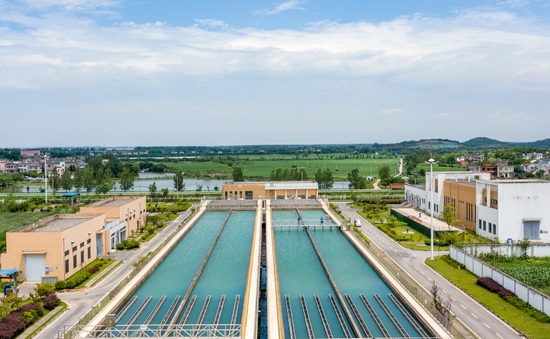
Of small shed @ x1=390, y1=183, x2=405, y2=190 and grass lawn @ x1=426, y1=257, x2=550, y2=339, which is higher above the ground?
small shed @ x1=390, y1=183, x2=405, y2=190

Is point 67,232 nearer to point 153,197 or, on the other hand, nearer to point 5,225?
point 5,225

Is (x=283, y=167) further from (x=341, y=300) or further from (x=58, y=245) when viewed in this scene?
(x=341, y=300)

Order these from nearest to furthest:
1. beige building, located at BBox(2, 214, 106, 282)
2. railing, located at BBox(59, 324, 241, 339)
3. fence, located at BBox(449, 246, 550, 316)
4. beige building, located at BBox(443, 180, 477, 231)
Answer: railing, located at BBox(59, 324, 241, 339), fence, located at BBox(449, 246, 550, 316), beige building, located at BBox(2, 214, 106, 282), beige building, located at BBox(443, 180, 477, 231)

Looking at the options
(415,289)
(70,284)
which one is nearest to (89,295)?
(70,284)

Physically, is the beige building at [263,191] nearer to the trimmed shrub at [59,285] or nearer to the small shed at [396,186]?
the small shed at [396,186]

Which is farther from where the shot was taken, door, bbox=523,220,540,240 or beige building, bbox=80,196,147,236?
beige building, bbox=80,196,147,236

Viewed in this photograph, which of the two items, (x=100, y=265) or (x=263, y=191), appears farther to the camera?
(x=263, y=191)

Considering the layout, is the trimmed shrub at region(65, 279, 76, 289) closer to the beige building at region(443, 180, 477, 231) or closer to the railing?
the railing

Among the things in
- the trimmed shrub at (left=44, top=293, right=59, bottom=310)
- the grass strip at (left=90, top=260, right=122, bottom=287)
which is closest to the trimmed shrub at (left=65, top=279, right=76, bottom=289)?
the grass strip at (left=90, top=260, right=122, bottom=287)
